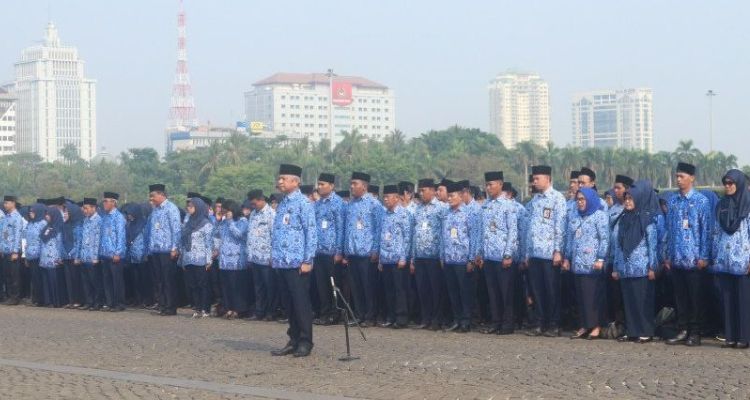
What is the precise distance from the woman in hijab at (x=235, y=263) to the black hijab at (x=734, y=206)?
7514 millimetres

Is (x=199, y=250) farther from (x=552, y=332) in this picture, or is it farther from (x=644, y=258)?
(x=644, y=258)

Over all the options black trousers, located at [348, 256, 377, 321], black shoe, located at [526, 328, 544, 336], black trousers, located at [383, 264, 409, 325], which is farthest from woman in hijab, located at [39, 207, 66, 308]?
black shoe, located at [526, 328, 544, 336]

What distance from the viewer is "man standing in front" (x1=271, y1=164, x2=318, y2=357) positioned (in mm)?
12664

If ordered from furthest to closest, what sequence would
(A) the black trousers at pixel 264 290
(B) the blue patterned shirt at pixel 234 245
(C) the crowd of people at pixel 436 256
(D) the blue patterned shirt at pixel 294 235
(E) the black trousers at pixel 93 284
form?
(E) the black trousers at pixel 93 284, (B) the blue patterned shirt at pixel 234 245, (A) the black trousers at pixel 264 290, (C) the crowd of people at pixel 436 256, (D) the blue patterned shirt at pixel 294 235

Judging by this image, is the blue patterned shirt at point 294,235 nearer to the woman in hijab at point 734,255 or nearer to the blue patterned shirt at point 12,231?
the woman in hijab at point 734,255

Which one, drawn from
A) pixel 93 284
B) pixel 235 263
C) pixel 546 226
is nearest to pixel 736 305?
pixel 546 226

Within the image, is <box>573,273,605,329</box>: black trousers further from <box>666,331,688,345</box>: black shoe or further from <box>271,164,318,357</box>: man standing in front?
<box>271,164,318,357</box>: man standing in front

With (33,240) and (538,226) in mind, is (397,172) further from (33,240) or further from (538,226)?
(538,226)

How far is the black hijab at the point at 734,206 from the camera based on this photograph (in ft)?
40.8

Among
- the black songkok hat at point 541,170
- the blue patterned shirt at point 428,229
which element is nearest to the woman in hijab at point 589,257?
the black songkok hat at point 541,170

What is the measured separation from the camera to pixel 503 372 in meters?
10.9

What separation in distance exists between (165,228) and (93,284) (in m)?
2.32

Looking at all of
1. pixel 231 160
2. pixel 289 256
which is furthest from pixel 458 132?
pixel 289 256

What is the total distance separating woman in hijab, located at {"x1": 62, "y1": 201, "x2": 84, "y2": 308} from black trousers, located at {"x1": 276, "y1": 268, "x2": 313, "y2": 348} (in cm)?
884
